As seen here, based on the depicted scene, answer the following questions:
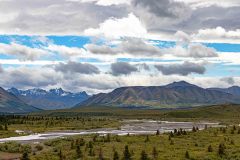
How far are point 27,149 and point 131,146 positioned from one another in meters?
22.8

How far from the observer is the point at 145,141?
343 ft

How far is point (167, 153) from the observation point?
8338 cm

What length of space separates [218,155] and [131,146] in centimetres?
2096

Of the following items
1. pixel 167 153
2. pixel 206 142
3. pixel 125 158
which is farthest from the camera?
pixel 206 142

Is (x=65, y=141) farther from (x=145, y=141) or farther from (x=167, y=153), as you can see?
(x=167, y=153)

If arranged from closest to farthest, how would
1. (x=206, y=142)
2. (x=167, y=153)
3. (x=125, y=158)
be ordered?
(x=125, y=158)
(x=167, y=153)
(x=206, y=142)

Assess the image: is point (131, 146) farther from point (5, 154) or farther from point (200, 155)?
point (5, 154)

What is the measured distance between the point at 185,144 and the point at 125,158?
995 inches

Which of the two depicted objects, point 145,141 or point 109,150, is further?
point 145,141

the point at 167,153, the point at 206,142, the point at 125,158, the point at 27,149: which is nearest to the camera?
the point at 125,158

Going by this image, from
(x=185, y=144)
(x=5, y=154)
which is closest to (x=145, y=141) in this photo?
(x=185, y=144)

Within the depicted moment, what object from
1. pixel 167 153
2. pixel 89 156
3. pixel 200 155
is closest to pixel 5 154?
pixel 89 156

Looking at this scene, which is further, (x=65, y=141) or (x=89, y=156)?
(x=65, y=141)

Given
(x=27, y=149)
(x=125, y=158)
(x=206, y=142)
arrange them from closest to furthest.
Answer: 1. (x=125, y=158)
2. (x=27, y=149)
3. (x=206, y=142)
